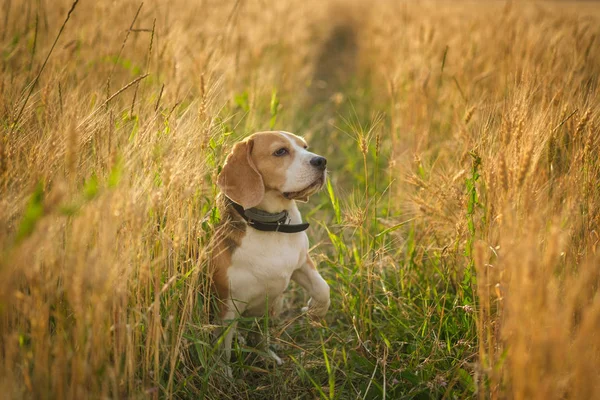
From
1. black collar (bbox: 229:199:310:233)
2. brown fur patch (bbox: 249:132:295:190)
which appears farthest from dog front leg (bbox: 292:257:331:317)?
brown fur patch (bbox: 249:132:295:190)

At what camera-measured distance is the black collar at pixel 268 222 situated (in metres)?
2.96

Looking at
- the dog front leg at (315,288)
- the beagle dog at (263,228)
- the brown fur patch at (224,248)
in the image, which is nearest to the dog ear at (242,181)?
the beagle dog at (263,228)

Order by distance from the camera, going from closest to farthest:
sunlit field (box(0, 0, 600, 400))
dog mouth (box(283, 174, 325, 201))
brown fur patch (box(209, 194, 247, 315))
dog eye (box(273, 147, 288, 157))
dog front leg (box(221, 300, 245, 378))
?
1. sunlit field (box(0, 0, 600, 400))
2. dog front leg (box(221, 300, 245, 378))
3. brown fur patch (box(209, 194, 247, 315))
4. dog mouth (box(283, 174, 325, 201))
5. dog eye (box(273, 147, 288, 157))

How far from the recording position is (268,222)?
298cm

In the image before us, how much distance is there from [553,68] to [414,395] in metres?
2.68

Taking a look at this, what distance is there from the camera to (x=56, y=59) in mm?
3623

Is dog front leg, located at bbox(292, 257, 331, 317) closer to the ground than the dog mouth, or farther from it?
closer to the ground

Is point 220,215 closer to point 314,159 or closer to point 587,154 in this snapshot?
point 314,159

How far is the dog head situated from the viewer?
294cm

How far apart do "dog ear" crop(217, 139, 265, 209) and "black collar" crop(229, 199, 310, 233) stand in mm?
91

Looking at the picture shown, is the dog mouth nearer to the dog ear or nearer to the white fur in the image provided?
the white fur

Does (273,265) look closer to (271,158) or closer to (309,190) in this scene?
(309,190)

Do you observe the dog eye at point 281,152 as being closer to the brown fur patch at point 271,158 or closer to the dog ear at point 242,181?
the brown fur patch at point 271,158

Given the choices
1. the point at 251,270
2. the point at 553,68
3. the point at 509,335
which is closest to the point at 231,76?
the point at 251,270
